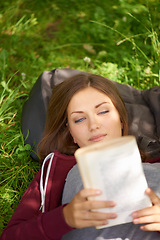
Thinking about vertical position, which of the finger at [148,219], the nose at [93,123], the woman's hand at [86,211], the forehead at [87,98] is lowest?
the finger at [148,219]

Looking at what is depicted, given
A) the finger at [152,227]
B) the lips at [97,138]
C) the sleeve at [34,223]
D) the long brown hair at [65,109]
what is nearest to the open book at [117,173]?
the finger at [152,227]

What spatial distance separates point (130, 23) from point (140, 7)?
22 centimetres

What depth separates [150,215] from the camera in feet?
4.82

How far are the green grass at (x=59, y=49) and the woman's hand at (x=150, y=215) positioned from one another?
4.48 feet

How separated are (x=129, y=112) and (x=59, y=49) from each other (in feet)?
5.63

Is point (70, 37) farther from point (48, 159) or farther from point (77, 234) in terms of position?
point (77, 234)

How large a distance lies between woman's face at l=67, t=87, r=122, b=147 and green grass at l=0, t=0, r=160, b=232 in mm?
887

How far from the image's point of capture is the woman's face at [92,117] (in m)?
1.89

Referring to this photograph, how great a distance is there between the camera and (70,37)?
411 centimetres

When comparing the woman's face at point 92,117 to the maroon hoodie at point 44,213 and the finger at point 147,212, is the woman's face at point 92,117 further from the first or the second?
the finger at point 147,212

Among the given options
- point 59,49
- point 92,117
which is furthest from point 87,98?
point 59,49

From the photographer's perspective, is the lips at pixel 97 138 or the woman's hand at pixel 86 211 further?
the lips at pixel 97 138

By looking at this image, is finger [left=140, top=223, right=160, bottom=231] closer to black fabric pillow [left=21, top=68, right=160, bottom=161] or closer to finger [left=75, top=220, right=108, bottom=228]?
finger [left=75, top=220, right=108, bottom=228]

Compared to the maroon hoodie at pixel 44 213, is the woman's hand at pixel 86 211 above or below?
above
